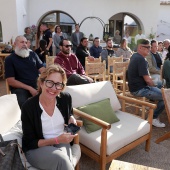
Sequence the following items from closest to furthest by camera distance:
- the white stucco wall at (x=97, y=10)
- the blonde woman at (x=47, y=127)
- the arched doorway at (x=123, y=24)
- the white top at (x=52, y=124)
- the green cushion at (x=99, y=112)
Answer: the blonde woman at (x=47, y=127)
the white top at (x=52, y=124)
the green cushion at (x=99, y=112)
the white stucco wall at (x=97, y=10)
the arched doorway at (x=123, y=24)

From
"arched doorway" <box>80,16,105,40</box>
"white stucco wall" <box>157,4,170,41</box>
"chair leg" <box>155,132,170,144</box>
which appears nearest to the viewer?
"chair leg" <box>155,132,170,144</box>

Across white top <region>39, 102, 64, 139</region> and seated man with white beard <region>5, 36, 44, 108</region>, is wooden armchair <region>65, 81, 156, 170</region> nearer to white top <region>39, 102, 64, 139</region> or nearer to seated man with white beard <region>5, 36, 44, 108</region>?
white top <region>39, 102, 64, 139</region>

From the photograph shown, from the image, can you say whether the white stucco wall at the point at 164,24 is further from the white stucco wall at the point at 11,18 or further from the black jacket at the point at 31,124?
the black jacket at the point at 31,124

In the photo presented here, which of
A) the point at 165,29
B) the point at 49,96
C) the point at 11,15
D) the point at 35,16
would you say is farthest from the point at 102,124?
the point at 165,29

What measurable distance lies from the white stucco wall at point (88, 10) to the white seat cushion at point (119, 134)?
597cm

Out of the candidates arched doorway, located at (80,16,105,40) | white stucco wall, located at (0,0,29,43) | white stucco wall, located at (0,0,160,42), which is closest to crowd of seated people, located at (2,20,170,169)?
white stucco wall, located at (0,0,29,43)

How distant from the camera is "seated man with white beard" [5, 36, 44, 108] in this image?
2.79 meters

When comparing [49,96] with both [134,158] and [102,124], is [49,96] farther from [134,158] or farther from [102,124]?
[134,158]

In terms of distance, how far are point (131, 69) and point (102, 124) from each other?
1.47 metres

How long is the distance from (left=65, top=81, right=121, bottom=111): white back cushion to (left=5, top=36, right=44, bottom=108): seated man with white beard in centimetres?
70

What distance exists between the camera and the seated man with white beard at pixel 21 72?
2.79 metres

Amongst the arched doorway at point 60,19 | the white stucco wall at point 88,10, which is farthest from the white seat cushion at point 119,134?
the arched doorway at point 60,19

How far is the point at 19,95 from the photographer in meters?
2.76

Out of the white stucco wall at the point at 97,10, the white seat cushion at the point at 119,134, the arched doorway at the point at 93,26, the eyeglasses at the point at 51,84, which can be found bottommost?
the white seat cushion at the point at 119,134
